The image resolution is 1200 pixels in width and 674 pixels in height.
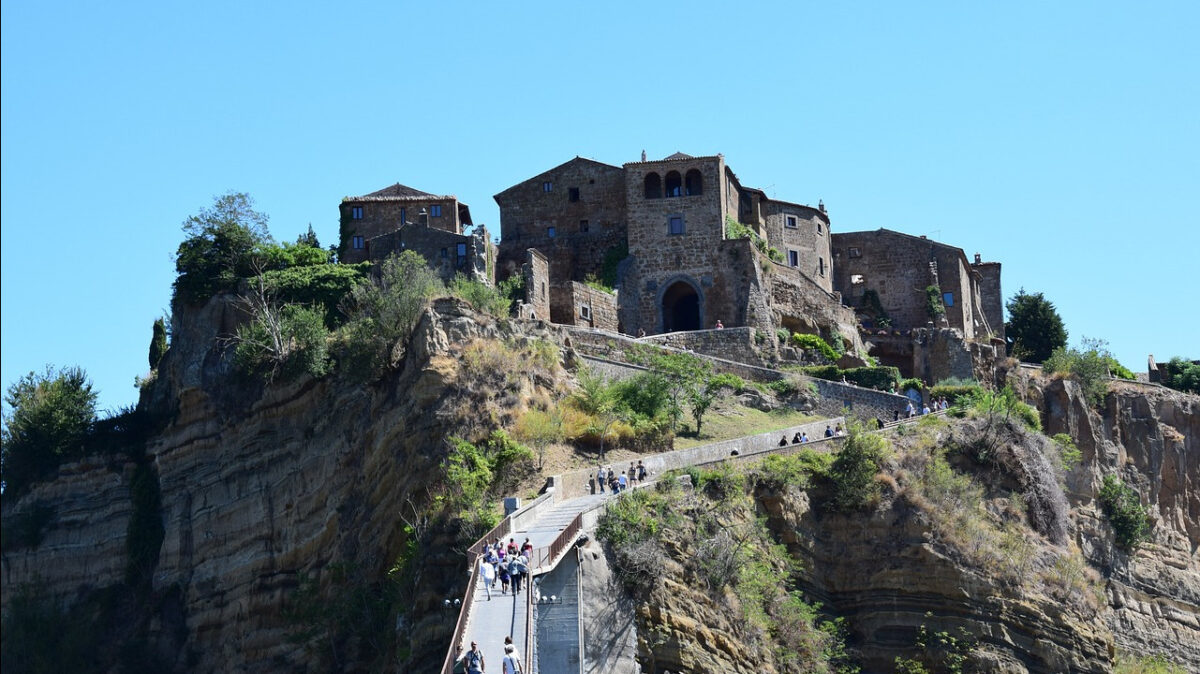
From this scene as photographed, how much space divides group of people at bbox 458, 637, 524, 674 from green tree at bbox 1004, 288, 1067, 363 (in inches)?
1898

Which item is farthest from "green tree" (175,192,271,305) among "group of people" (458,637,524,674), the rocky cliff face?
"group of people" (458,637,524,674)

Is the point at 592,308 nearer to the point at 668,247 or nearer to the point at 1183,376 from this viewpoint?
the point at 668,247

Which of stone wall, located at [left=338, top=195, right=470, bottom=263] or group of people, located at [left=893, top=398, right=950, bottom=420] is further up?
stone wall, located at [left=338, top=195, right=470, bottom=263]

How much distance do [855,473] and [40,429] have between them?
1260 inches

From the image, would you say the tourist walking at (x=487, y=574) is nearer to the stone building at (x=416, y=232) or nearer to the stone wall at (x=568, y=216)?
the stone building at (x=416, y=232)

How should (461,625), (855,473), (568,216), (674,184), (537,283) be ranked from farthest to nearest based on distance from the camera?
(568,216), (674,184), (537,283), (855,473), (461,625)

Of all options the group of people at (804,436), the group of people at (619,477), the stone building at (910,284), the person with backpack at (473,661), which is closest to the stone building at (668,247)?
the stone building at (910,284)

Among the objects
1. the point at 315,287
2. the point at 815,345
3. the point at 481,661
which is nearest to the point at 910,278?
the point at 815,345

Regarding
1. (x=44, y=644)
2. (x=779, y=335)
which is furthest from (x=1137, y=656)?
(x=44, y=644)

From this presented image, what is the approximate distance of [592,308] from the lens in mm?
74375

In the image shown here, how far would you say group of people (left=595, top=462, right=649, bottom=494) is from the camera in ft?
170

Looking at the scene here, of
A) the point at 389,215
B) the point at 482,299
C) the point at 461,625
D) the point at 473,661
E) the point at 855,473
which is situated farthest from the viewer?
the point at 389,215

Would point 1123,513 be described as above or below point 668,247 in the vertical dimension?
below

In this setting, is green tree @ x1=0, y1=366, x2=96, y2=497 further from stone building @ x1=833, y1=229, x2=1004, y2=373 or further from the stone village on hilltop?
stone building @ x1=833, y1=229, x2=1004, y2=373
